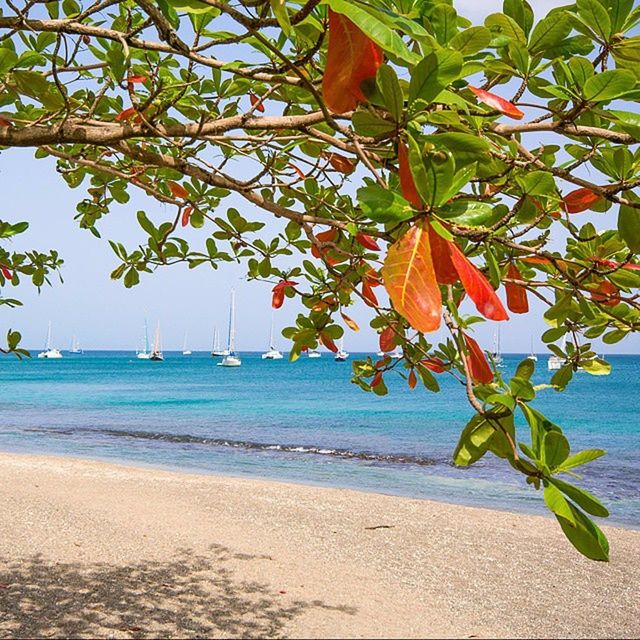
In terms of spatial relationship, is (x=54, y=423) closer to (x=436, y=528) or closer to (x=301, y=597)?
(x=436, y=528)

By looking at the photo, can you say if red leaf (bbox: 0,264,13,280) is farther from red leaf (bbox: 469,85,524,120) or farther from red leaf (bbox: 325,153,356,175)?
red leaf (bbox: 469,85,524,120)

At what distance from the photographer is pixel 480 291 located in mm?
828

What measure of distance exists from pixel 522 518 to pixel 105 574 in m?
5.30

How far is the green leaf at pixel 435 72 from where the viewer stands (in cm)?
87

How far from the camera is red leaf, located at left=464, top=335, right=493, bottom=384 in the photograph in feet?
4.47

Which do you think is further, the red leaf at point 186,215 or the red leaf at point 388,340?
the red leaf at point 186,215

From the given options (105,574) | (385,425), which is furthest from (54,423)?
(105,574)

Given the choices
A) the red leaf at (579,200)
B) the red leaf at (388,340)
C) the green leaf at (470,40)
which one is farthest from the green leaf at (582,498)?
the red leaf at (388,340)

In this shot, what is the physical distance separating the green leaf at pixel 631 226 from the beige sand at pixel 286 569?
308 cm

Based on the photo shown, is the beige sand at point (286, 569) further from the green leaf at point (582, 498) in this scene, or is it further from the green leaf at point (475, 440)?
the green leaf at point (582, 498)

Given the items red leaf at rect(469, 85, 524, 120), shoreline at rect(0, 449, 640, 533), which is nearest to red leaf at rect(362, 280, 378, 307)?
red leaf at rect(469, 85, 524, 120)

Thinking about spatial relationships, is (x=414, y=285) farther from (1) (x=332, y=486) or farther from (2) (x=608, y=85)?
(1) (x=332, y=486)

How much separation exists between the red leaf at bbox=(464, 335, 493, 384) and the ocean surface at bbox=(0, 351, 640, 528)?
9.37 meters

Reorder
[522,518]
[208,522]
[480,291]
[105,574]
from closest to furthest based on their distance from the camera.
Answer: [480,291]
[105,574]
[208,522]
[522,518]
